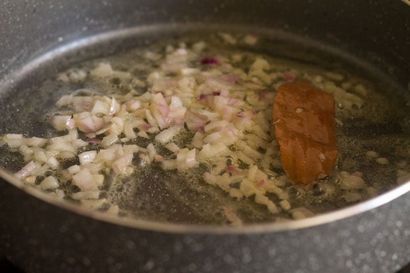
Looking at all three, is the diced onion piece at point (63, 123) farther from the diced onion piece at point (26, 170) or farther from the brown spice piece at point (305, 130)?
the brown spice piece at point (305, 130)

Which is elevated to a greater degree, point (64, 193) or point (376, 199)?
point (376, 199)

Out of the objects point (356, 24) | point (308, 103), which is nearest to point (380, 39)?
point (356, 24)

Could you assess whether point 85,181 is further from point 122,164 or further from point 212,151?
point 212,151

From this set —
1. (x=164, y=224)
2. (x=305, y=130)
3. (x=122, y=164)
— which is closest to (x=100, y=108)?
(x=122, y=164)

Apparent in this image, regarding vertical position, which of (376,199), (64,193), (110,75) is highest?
(376,199)

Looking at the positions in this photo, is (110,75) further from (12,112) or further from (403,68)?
(403,68)

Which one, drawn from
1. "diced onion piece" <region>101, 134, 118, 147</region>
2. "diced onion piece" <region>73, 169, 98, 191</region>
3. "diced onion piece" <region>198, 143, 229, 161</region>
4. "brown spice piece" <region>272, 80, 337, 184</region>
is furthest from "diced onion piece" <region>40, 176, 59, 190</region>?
"brown spice piece" <region>272, 80, 337, 184</region>

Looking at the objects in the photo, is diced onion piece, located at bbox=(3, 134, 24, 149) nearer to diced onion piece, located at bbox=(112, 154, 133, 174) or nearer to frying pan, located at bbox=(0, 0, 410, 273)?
frying pan, located at bbox=(0, 0, 410, 273)
